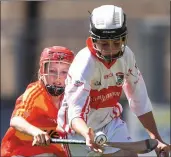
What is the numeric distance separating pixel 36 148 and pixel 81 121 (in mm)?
1245

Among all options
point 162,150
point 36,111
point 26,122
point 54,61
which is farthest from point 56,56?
point 162,150

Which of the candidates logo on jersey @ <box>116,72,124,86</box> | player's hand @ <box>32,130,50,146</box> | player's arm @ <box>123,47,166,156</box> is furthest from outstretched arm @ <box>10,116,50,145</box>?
player's arm @ <box>123,47,166,156</box>

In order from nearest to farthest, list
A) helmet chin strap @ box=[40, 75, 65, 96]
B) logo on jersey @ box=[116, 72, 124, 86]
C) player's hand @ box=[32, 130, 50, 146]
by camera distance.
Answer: player's hand @ box=[32, 130, 50, 146] → logo on jersey @ box=[116, 72, 124, 86] → helmet chin strap @ box=[40, 75, 65, 96]

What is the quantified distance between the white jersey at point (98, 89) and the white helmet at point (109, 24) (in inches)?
6.0

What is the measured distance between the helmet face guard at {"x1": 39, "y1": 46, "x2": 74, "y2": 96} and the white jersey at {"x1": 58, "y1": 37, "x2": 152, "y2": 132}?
45 centimetres

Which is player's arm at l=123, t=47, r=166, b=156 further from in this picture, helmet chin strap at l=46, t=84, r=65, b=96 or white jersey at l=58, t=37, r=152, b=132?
helmet chin strap at l=46, t=84, r=65, b=96

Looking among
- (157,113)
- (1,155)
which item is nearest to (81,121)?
(1,155)

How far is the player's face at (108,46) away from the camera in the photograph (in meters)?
5.42

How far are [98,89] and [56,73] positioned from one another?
71cm

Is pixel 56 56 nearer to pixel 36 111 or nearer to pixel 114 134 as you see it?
pixel 36 111

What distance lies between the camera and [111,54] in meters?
5.42

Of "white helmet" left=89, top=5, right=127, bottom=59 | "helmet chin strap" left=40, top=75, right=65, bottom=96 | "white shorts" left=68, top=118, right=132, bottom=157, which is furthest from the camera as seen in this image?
"helmet chin strap" left=40, top=75, right=65, bottom=96

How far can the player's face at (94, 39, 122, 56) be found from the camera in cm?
542

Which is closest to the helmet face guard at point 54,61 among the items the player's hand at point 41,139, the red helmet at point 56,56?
the red helmet at point 56,56
